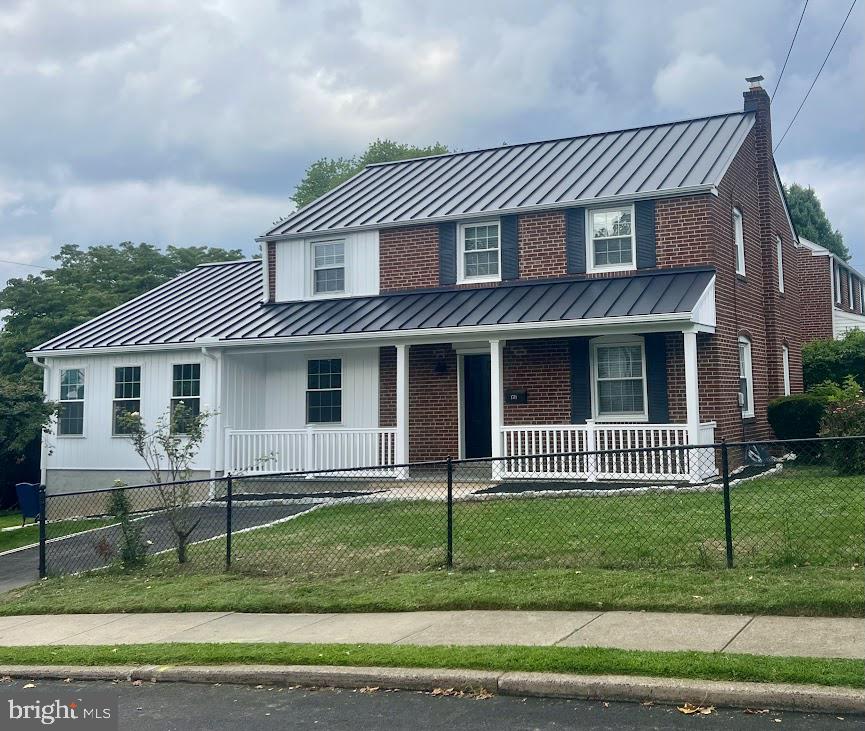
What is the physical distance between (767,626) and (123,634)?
5899mm

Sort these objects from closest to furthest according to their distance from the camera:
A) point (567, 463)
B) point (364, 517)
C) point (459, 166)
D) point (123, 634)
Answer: point (123, 634) < point (364, 517) < point (567, 463) < point (459, 166)

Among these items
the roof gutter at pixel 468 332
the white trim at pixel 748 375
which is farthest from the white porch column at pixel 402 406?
the white trim at pixel 748 375

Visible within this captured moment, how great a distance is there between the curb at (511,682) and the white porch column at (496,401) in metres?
9.33

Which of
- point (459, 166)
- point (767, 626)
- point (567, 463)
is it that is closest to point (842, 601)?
point (767, 626)

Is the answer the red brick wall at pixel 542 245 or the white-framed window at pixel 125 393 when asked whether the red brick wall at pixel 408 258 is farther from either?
the white-framed window at pixel 125 393

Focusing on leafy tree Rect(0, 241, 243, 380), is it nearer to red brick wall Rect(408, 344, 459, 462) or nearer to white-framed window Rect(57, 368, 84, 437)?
white-framed window Rect(57, 368, 84, 437)

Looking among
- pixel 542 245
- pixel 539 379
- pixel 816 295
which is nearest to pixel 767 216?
pixel 542 245

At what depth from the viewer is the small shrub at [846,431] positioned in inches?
550

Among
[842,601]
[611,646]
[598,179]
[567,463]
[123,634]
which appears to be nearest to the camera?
[611,646]

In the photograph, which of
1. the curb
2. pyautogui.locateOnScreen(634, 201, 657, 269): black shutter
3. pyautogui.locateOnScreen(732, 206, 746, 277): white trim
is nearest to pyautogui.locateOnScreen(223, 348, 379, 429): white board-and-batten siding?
pyautogui.locateOnScreen(634, 201, 657, 269): black shutter

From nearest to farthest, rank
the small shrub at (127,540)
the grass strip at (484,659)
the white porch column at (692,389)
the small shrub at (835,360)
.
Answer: the grass strip at (484,659) < the small shrub at (127,540) < the white porch column at (692,389) < the small shrub at (835,360)

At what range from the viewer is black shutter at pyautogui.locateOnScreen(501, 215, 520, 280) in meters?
18.2

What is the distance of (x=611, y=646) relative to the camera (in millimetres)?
6680

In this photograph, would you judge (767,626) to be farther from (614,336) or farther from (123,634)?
(614,336)
